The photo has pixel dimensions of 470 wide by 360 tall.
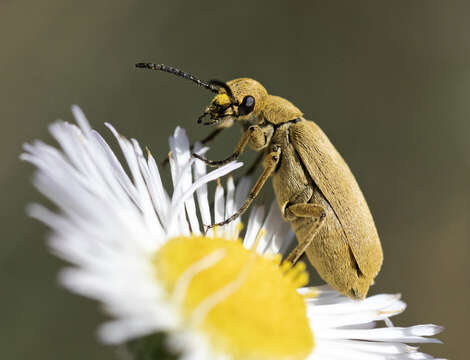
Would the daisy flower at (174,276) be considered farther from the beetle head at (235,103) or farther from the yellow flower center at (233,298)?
the beetle head at (235,103)

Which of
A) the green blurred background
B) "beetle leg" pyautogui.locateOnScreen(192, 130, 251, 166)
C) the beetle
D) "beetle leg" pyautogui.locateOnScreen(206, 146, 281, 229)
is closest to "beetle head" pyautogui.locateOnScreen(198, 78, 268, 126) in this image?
the beetle

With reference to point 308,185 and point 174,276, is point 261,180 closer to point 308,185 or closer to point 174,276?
point 308,185

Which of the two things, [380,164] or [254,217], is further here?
[380,164]

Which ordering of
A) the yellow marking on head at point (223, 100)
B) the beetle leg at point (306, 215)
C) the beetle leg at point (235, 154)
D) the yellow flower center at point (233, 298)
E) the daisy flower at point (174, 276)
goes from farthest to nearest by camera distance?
the yellow marking on head at point (223, 100) < the beetle leg at point (235, 154) < the beetle leg at point (306, 215) < the yellow flower center at point (233, 298) < the daisy flower at point (174, 276)

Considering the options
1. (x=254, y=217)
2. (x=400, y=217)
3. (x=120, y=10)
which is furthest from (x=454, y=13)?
(x=254, y=217)

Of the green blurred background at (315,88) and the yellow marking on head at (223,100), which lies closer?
the yellow marking on head at (223,100)

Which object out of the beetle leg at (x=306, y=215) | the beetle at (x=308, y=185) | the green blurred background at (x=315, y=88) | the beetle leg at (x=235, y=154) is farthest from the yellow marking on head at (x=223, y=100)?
the green blurred background at (x=315, y=88)

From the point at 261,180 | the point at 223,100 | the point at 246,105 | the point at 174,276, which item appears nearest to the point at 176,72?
the point at 223,100

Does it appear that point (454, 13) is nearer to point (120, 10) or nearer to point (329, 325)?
point (120, 10)

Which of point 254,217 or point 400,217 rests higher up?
point 254,217
